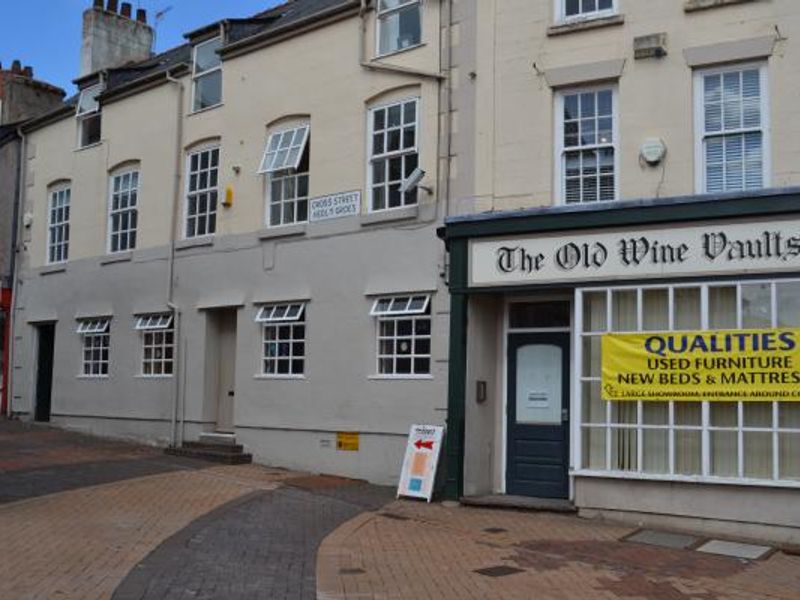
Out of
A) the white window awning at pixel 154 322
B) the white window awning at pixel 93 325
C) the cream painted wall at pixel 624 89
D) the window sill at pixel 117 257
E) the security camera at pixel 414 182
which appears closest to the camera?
the cream painted wall at pixel 624 89

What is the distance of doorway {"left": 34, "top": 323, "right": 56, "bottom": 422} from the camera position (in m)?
20.9

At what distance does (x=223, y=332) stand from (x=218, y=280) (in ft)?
3.38

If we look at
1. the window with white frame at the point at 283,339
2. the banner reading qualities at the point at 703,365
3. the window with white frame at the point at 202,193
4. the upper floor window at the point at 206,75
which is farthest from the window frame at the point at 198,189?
the banner reading qualities at the point at 703,365

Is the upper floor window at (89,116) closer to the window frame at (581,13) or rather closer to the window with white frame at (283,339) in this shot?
the window with white frame at (283,339)

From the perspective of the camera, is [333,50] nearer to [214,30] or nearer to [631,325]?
[214,30]

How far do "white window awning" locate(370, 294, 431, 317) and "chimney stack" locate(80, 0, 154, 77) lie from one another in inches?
447

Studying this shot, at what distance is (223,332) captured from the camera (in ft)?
56.3

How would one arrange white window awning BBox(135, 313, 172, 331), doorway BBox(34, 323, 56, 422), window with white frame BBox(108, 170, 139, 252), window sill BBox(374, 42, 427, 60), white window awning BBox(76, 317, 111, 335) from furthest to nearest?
doorway BBox(34, 323, 56, 422), white window awning BBox(76, 317, 111, 335), window with white frame BBox(108, 170, 139, 252), white window awning BBox(135, 313, 172, 331), window sill BBox(374, 42, 427, 60)

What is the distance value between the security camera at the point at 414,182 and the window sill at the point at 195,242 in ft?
15.7

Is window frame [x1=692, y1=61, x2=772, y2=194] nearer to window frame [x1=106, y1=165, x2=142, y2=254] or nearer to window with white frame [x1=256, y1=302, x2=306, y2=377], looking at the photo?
window with white frame [x1=256, y1=302, x2=306, y2=377]

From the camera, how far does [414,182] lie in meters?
13.5

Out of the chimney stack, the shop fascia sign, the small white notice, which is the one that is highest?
the chimney stack

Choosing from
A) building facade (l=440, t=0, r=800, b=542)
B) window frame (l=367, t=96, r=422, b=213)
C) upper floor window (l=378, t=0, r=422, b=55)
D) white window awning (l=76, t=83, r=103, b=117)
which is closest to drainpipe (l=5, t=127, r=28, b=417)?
white window awning (l=76, t=83, r=103, b=117)

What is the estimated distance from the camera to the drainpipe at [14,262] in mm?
21594
